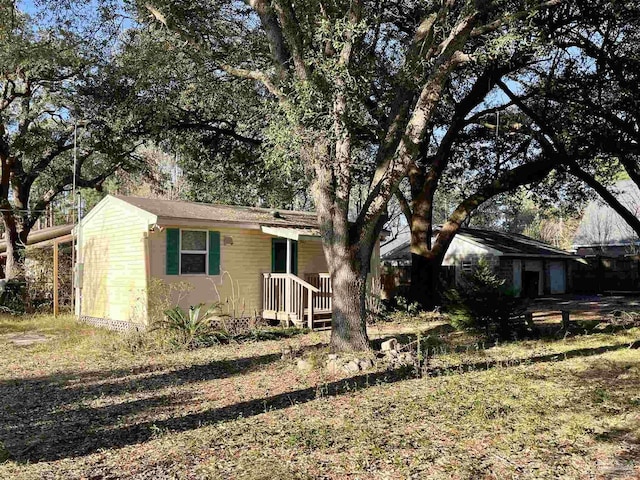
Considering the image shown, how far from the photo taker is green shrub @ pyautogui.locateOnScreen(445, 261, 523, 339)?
1062cm

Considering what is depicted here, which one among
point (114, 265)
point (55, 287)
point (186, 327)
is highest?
point (114, 265)

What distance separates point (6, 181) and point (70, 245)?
2.88 m

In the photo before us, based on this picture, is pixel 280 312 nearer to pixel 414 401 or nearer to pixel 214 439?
pixel 414 401

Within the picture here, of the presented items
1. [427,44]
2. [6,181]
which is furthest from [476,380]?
[6,181]

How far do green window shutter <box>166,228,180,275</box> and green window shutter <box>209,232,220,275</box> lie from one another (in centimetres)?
84

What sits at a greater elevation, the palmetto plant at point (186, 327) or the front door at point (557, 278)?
the front door at point (557, 278)

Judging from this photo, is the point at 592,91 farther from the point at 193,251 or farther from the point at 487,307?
the point at 193,251

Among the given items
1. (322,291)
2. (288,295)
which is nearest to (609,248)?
(322,291)

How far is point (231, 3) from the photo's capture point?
35.3ft

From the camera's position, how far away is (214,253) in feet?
43.3

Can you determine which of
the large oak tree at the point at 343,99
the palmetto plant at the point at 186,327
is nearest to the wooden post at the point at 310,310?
the palmetto plant at the point at 186,327

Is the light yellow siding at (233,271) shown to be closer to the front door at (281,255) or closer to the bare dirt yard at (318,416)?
the front door at (281,255)

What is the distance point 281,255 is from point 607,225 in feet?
82.0

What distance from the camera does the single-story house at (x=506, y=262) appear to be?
23609mm
